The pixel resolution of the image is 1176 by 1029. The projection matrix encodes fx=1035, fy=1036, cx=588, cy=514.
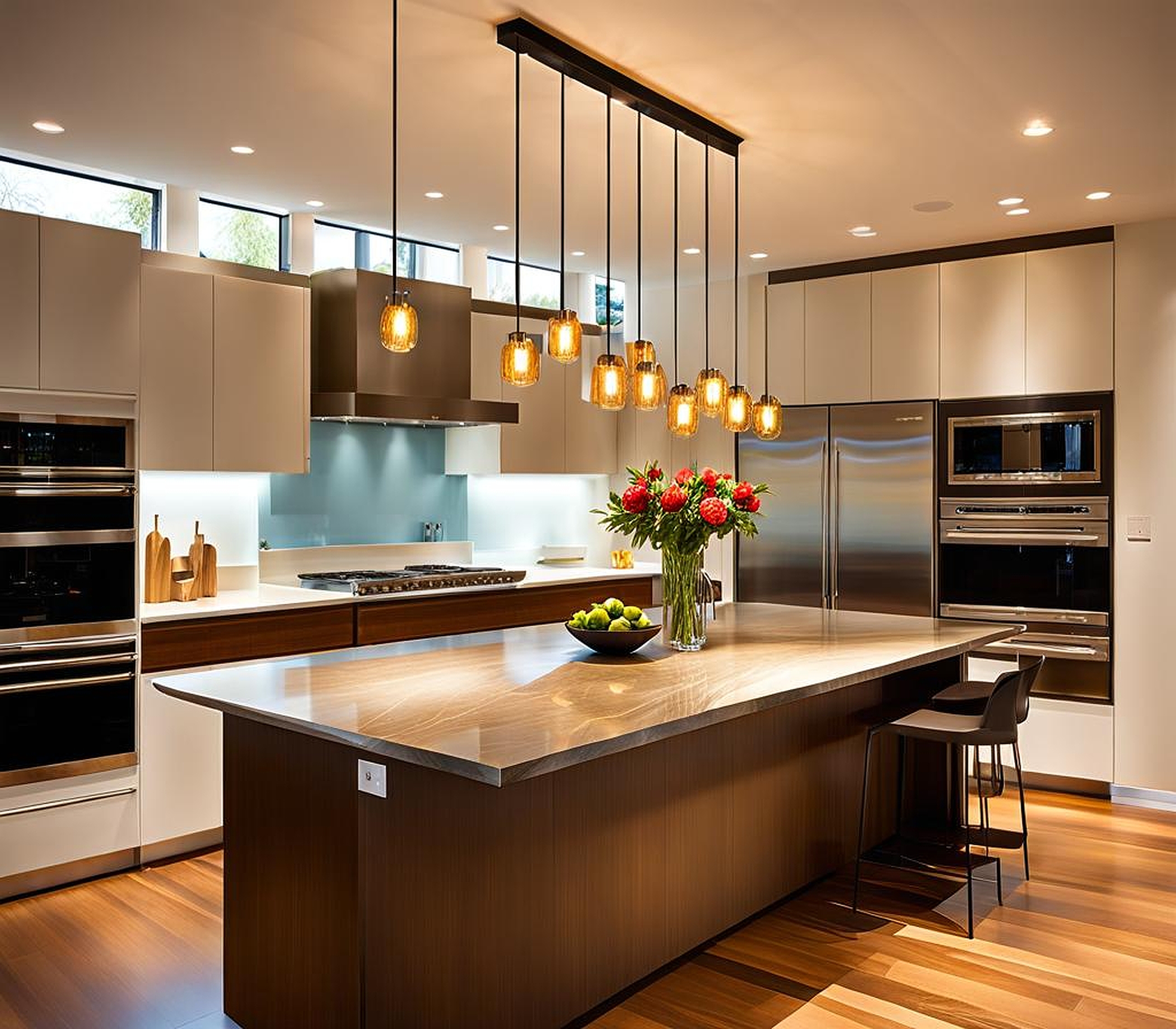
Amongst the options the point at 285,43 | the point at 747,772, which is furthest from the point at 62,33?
the point at 747,772

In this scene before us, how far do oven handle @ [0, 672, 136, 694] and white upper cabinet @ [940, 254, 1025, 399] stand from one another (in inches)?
171

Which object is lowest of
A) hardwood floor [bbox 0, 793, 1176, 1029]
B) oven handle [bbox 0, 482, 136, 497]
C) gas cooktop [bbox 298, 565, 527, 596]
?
hardwood floor [bbox 0, 793, 1176, 1029]

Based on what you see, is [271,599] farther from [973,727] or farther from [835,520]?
[835,520]

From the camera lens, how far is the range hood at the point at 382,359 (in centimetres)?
506

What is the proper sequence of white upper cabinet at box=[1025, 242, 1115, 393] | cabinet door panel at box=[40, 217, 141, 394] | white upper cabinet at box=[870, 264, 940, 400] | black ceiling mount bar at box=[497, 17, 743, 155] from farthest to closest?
1. white upper cabinet at box=[870, 264, 940, 400]
2. white upper cabinet at box=[1025, 242, 1115, 393]
3. cabinet door panel at box=[40, 217, 141, 394]
4. black ceiling mount bar at box=[497, 17, 743, 155]

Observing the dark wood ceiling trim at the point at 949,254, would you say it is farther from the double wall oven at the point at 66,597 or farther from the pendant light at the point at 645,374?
the double wall oven at the point at 66,597

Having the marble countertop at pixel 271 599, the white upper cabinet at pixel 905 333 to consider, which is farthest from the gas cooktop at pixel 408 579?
the white upper cabinet at pixel 905 333

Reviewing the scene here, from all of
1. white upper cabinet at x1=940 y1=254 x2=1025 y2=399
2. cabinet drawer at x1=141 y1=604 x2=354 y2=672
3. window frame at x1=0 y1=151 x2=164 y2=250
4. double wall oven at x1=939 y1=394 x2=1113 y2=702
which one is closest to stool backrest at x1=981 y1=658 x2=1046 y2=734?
double wall oven at x1=939 y1=394 x2=1113 y2=702

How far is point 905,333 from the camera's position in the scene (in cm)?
588

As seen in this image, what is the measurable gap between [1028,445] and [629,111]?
303 centimetres

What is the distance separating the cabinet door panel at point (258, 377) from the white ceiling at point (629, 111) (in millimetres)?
527

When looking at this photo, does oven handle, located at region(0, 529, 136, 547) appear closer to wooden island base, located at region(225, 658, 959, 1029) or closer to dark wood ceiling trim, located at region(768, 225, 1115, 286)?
wooden island base, located at region(225, 658, 959, 1029)

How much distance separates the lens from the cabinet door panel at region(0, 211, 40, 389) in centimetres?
369

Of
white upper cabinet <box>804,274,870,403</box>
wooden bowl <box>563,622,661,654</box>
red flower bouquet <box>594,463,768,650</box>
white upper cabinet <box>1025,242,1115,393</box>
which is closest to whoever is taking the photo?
wooden bowl <box>563,622,661,654</box>
